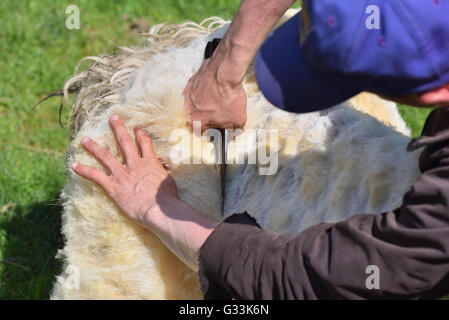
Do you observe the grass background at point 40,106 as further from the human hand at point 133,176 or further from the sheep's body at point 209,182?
the human hand at point 133,176

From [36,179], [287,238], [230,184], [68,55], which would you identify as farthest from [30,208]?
[287,238]

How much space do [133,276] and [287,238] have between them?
724 mm

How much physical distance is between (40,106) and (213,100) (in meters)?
2.38

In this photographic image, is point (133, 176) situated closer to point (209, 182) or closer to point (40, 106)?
point (209, 182)

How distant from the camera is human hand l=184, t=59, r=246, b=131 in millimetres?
2406

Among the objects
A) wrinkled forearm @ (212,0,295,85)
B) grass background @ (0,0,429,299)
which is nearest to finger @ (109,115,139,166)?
wrinkled forearm @ (212,0,295,85)

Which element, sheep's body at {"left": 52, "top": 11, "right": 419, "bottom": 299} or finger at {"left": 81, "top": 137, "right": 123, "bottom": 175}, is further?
finger at {"left": 81, "top": 137, "right": 123, "bottom": 175}

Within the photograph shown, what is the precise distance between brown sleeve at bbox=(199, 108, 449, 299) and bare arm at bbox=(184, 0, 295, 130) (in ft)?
2.10

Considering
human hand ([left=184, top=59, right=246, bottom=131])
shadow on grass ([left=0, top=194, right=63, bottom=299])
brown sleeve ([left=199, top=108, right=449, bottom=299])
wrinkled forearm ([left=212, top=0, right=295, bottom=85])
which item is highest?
wrinkled forearm ([left=212, top=0, right=295, bottom=85])

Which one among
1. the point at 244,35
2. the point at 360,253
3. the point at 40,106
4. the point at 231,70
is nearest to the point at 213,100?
the point at 231,70

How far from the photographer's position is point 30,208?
3.82 metres

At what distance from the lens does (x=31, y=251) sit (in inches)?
145

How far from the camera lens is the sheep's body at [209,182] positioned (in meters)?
2.17

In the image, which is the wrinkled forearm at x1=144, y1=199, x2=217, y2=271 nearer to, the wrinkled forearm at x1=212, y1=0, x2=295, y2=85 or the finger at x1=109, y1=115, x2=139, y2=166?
the finger at x1=109, y1=115, x2=139, y2=166
